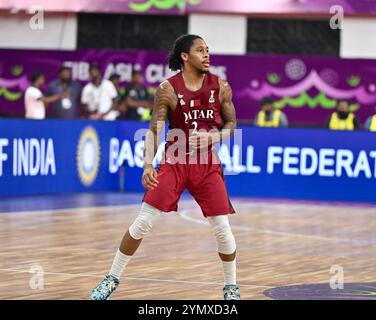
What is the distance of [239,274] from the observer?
11297mm

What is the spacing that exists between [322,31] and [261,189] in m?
7.79

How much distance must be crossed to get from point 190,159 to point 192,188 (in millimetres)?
227

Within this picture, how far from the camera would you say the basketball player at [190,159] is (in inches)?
357

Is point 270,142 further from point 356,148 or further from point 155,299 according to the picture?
point 155,299

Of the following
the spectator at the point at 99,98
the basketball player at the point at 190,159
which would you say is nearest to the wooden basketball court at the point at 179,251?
the basketball player at the point at 190,159

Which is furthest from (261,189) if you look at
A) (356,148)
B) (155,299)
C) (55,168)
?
(155,299)

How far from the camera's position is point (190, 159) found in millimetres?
9164

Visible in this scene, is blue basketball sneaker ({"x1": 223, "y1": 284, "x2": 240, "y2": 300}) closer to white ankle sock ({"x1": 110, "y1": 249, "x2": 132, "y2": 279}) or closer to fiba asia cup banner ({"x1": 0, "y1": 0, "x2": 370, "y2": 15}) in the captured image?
white ankle sock ({"x1": 110, "y1": 249, "x2": 132, "y2": 279})

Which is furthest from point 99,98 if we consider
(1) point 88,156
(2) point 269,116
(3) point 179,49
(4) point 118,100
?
(3) point 179,49

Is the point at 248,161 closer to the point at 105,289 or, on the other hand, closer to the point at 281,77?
the point at 281,77

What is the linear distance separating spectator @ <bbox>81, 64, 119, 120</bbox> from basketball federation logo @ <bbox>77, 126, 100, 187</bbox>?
2.09 m

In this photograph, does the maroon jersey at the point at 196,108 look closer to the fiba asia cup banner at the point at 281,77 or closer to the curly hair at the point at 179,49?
the curly hair at the point at 179,49
